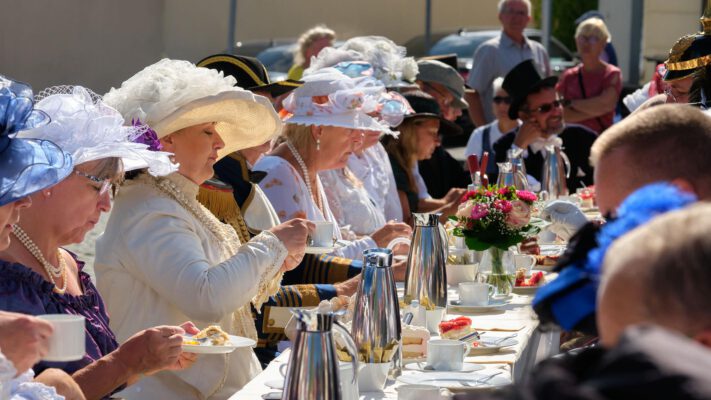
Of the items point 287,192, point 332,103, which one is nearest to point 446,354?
point 287,192

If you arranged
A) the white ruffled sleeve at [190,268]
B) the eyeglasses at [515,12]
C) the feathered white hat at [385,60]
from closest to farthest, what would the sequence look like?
1. the white ruffled sleeve at [190,268]
2. the feathered white hat at [385,60]
3. the eyeglasses at [515,12]

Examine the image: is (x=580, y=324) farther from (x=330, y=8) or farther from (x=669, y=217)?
(x=330, y=8)

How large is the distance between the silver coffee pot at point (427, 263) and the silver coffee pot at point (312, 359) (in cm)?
139

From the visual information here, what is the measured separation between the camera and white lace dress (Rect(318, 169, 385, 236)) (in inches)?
211

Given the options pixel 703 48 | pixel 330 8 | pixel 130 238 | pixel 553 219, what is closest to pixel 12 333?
pixel 130 238

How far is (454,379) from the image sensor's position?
2.74 m

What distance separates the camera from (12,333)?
2.01 metres

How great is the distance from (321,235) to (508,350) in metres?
0.96

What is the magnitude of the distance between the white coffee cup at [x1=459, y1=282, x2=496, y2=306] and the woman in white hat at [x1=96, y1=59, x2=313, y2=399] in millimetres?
581

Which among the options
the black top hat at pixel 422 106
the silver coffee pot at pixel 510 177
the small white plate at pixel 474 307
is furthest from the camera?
the black top hat at pixel 422 106

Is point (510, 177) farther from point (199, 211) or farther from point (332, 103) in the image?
point (199, 211)

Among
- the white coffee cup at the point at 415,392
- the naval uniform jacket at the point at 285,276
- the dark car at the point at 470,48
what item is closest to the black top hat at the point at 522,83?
the naval uniform jacket at the point at 285,276

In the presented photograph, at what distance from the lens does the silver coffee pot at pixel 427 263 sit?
3.48 m

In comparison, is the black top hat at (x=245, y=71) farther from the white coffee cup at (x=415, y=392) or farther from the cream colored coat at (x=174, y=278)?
the white coffee cup at (x=415, y=392)
